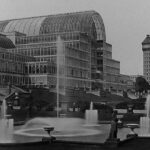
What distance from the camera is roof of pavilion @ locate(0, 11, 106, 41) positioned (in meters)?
144

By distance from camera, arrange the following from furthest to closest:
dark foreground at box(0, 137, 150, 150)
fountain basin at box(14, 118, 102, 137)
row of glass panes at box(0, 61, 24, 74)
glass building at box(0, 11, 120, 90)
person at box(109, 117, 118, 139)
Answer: glass building at box(0, 11, 120, 90) → row of glass panes at box(0, 61, 24, 74) → fountain basin at box(14, 118, 102, 137) → person at box(109, 117, 118, 139) → dark foreground at box(0, 137, 150, 150)

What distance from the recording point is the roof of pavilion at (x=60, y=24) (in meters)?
144

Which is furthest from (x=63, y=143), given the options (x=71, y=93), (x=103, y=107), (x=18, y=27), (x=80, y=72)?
(x=18, y=27)

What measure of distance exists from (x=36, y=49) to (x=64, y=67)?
451 inches

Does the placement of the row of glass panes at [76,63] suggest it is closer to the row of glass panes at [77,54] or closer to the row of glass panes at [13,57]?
the row of glass panes at [77,54]

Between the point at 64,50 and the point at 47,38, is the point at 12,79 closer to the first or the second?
the point at 64,50

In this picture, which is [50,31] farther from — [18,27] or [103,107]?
[103,107]

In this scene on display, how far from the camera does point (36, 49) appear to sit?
129 meters

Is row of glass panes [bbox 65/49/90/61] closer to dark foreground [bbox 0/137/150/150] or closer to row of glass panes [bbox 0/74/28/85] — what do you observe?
row of glass panes [bbox 0/74/28/85]

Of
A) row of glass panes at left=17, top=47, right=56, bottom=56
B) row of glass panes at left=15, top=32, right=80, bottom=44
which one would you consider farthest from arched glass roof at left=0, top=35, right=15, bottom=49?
row of glass panes at left=15, top=32, right=80, bottom=44

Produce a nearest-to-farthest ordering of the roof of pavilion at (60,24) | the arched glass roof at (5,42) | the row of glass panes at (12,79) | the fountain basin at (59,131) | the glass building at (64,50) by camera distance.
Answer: the fountain basin at (59,131) → the row of glass panes at (12,79) → the glass building at (64,50) → the arched glass roof at (5,42) → the roof of pavilion at (60,24)

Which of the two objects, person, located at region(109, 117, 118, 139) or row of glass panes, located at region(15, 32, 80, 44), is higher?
row of glass panes, located at region(15, 32, 80, 44)

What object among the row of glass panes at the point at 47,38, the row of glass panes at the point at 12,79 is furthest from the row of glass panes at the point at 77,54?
the row of glass panes at the point at 12,79

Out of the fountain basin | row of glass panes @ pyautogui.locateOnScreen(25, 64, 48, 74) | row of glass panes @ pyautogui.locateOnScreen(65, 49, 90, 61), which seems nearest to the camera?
the fountain basin
